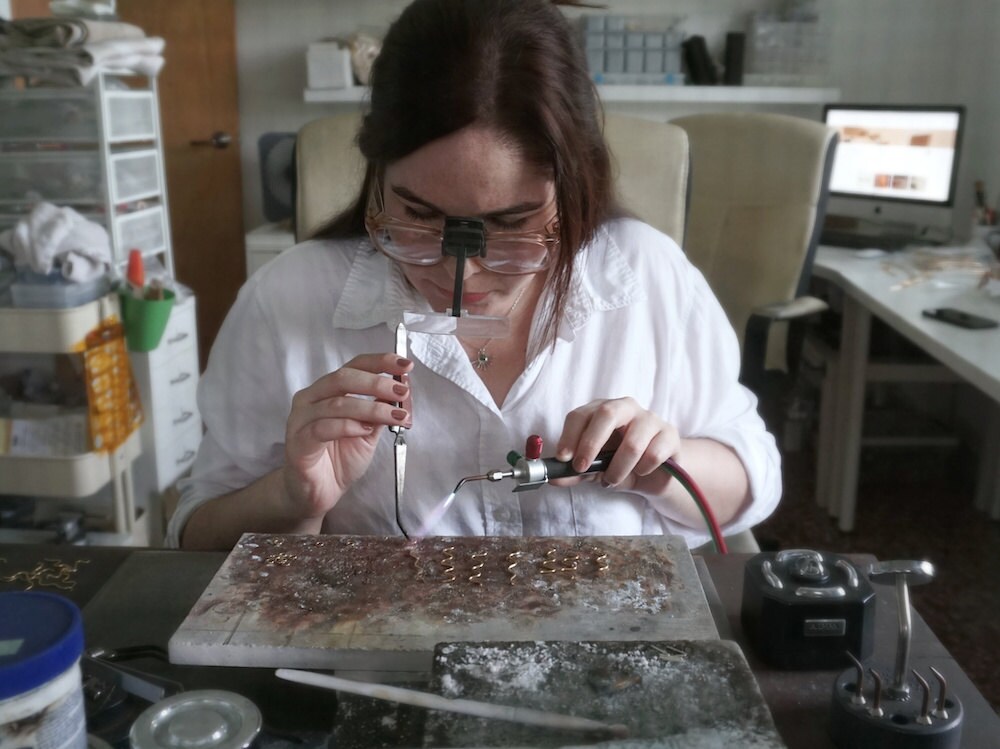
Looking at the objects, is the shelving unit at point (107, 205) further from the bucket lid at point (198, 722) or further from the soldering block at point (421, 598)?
the bucket lid at point (198, 722)

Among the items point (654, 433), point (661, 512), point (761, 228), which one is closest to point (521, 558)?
point (654, 433)

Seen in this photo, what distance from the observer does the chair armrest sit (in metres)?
2.01

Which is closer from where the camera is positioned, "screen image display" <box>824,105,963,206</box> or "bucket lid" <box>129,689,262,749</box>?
"bucket lid" <box>129,689,262,749</box>

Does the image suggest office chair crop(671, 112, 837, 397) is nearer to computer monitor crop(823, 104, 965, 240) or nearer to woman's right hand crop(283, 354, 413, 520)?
computer monitor crop(823, 104, 965, 240)

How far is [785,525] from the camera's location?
2.53 m

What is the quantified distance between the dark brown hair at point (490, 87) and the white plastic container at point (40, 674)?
56cm

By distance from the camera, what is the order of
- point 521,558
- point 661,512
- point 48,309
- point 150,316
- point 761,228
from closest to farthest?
point 521,558, point 661,512, point 48,309, point 150,316, point 761,228

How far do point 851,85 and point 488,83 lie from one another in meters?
2.69

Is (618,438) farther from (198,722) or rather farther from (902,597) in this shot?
(198,722)

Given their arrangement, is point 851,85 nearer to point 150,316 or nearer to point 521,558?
point 150,316

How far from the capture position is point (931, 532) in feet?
8.05

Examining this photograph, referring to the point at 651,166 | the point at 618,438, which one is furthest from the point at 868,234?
the point at 618,438

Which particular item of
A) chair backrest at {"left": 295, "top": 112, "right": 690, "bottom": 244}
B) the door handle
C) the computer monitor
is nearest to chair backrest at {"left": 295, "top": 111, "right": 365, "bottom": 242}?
chair backrest at {"left": 295, "top": 112, "right": 690, "bottom": 244}

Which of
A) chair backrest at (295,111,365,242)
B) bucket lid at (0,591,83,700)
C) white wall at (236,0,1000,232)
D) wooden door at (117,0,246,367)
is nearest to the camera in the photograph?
bucket lid at (0,591,83,700)
